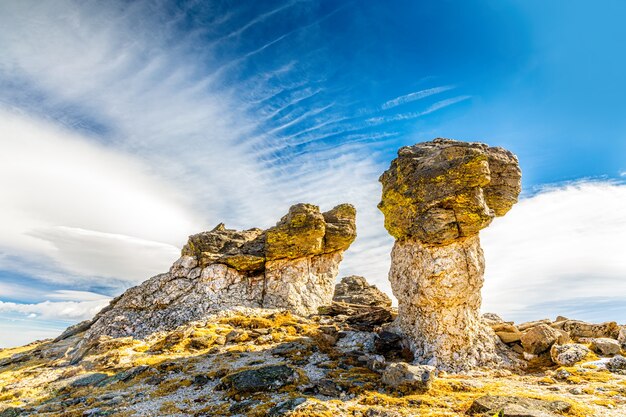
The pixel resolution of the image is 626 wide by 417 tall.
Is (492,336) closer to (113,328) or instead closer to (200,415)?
(200,415)

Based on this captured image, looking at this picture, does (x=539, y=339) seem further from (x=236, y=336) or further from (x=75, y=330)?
(x=75, y=330)

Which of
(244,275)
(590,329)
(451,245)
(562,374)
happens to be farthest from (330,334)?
(590,329)

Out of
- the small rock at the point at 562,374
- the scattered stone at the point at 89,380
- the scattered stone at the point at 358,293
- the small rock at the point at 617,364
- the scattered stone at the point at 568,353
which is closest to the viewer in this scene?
the small rock at the point at 562,374

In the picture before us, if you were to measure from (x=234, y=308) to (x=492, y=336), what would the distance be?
91.1 ft

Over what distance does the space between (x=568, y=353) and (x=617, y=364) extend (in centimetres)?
259

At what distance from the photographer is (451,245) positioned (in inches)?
1119

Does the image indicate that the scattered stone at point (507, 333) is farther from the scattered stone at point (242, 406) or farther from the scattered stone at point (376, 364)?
the scattered stone at point (242, 406)

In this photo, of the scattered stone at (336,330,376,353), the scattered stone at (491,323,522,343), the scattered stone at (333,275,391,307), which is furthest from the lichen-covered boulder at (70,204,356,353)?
the scattered stone at (491,323,522,343)

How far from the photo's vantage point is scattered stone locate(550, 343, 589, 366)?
24453 millimetres

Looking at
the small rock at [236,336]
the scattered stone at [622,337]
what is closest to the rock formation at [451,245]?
the scattered stone at [622,337]

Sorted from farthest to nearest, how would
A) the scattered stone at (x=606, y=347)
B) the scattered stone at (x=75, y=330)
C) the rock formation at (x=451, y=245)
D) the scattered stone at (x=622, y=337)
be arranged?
the scattered stone at (x=75, y=330) < the scattered stone at (x=622, y=337) < the rock formation at (x=451, y=245) < the scattered stone at (x=606, y=347)

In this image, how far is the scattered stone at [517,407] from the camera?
597 inches

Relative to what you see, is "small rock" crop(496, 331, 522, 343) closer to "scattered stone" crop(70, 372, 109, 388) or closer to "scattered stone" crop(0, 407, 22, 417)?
"scattered stone" crop(70, 372, 109, 388)

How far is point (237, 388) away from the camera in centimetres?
2009
